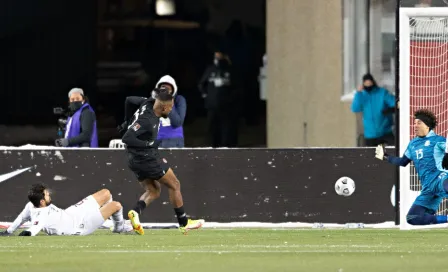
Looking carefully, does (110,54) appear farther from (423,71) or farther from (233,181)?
(423,71)

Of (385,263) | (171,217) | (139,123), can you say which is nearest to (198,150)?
(171,217)

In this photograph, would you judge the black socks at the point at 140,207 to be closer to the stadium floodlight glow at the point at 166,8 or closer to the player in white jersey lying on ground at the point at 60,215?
the player in white jersey lying on ground at the point at 60,215

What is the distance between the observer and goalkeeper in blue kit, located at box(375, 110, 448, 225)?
19641 millimetres

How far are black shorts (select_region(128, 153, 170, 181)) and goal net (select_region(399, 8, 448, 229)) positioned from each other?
3.00 metres

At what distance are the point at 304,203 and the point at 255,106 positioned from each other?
8.78m

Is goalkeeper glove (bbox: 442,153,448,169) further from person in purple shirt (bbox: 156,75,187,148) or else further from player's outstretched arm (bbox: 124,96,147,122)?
person in purple shirt (bbox: 156,75,187,148)

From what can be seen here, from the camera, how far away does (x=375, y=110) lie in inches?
923

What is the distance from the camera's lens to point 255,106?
101 ft

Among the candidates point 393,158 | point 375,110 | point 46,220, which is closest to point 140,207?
point 46,220

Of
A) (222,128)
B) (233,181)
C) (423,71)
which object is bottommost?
(233,181)

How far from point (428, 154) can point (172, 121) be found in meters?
3.62

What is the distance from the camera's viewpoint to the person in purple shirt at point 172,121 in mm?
21844

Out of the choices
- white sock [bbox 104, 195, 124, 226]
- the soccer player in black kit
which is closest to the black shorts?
the soccer player in black kit

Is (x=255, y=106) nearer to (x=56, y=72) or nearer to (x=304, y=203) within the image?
(x=56, y=72)
